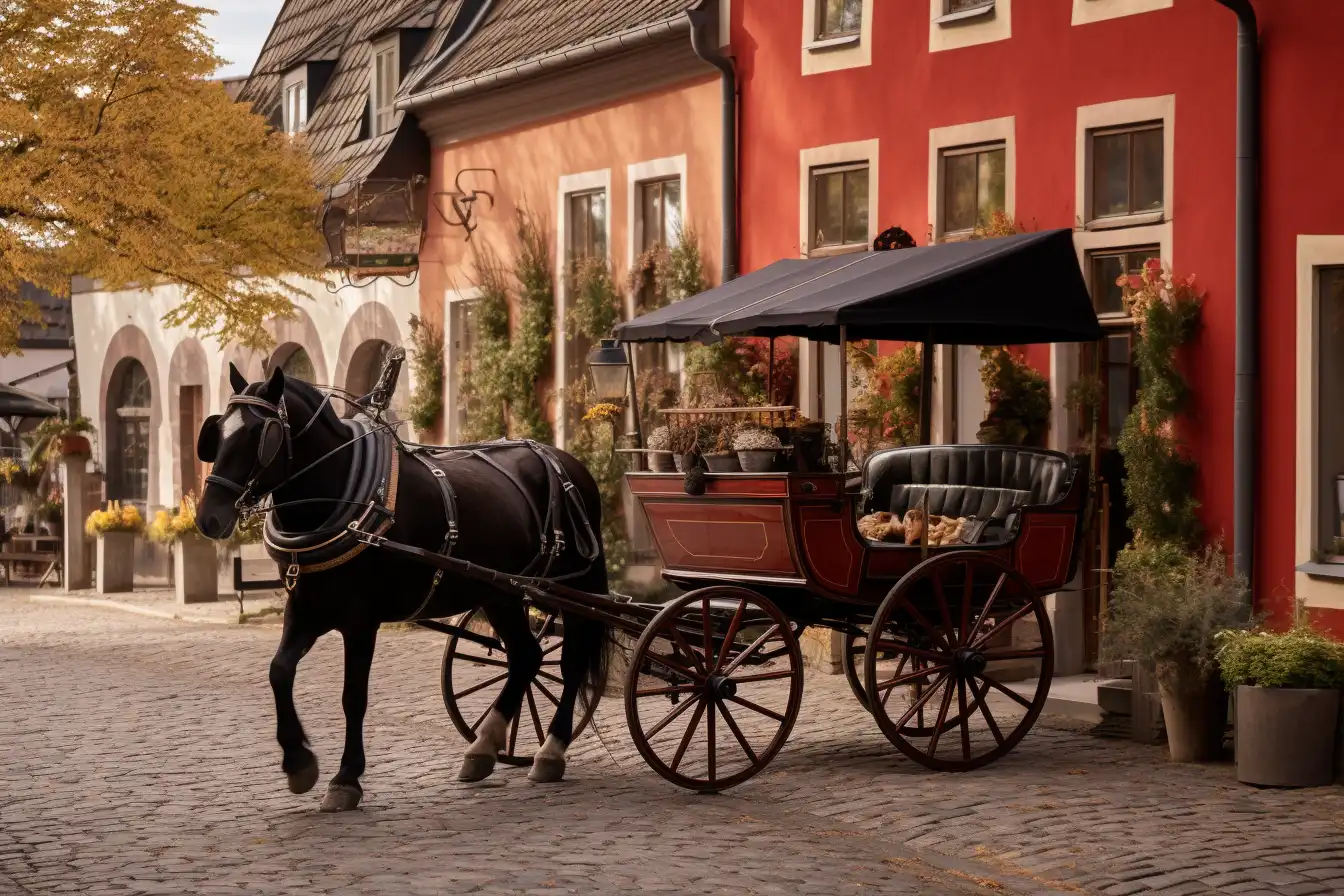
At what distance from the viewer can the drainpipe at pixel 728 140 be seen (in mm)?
16078

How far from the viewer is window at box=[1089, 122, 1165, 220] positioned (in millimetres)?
12453

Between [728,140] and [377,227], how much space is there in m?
5.29

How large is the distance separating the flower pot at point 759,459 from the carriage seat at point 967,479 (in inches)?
24.4

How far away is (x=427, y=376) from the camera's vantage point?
20.8 m

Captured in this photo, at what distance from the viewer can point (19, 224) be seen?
725 inches

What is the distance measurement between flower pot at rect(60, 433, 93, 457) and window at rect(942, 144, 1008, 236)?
13.4m

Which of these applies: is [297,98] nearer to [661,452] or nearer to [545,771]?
[661,452]

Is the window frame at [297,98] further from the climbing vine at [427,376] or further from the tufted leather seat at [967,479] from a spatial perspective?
the tufted leather seat at [967,479]

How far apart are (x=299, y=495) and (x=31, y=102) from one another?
11.2 m

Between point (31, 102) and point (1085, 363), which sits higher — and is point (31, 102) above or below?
above

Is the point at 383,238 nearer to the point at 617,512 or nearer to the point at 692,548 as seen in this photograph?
the point at 617,512

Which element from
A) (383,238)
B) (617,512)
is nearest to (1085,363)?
(617,512)

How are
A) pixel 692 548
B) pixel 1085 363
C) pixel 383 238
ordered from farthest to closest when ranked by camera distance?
pixel 383 238
pixel 1085 363
pixel 692 548

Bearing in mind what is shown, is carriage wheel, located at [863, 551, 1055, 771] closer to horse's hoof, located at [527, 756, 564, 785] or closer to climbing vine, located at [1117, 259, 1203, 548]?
horse's hoof, located at [527, 756, 564, 785]
